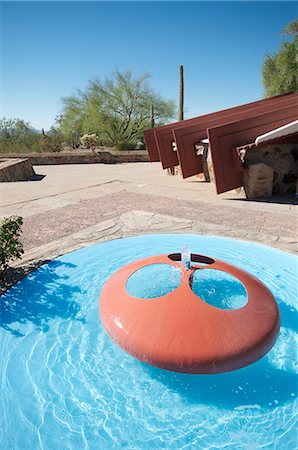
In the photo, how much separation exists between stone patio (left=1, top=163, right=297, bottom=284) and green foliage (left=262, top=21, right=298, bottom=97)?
16334 mm

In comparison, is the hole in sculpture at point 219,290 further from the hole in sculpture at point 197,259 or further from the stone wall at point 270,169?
the stone wall at point 270,169

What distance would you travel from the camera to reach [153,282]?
4531 millimetres

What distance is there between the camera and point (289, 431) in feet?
8.27

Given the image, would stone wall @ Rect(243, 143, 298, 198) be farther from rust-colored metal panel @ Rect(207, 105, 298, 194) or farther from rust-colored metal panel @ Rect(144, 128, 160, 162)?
rust-colored metal panel @ Rect(144, 128, 160, 162)

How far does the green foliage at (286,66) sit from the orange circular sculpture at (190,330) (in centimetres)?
2411

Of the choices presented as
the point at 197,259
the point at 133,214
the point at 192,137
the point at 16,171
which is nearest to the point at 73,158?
the point at 16,171

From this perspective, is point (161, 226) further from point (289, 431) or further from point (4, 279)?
point (289, 431)

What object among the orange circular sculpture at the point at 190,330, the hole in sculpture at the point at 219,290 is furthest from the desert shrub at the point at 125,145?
the orange circular sculpture at the point at 190,330

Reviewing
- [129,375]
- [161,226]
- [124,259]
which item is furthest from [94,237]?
[129,375]

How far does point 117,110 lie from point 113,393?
2796 centimetres

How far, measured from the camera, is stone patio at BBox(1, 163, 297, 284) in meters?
6.23

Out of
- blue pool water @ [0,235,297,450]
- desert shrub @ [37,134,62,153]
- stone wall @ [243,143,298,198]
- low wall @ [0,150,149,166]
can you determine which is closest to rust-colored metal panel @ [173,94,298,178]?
stone wall @ [243,143,298,198]

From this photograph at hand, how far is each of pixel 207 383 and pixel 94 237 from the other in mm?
4184

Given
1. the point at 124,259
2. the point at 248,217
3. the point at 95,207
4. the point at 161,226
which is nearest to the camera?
the point at 124,259
